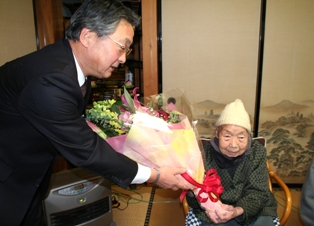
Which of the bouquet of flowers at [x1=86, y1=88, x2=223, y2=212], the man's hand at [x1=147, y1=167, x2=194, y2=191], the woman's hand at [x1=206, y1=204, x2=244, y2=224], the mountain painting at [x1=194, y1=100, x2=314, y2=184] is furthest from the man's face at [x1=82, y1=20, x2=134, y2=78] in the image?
the mountain painting at [x1=194, y1=100, x2=314, y2=184]

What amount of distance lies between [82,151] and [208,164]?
93cm

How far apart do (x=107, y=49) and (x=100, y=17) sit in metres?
0.12

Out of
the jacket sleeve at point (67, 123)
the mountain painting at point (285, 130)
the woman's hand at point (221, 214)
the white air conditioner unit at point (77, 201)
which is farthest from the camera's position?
the mountain painting at point (285, 130)

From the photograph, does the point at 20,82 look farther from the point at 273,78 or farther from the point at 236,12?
the point at 273,78

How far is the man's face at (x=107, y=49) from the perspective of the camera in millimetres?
1029

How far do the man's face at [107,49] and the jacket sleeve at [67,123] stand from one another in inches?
6.0

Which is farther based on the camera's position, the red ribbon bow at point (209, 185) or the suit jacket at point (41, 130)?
the red ribbon bow at point (209, 185)

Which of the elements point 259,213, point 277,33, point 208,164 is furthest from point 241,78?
point 259,213

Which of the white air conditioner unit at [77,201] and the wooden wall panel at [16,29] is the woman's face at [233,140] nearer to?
the white air conditioner unit at [77,201]

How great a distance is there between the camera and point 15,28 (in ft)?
7.48

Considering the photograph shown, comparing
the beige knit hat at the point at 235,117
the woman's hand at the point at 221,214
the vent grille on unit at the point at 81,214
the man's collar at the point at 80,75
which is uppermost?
the man's collar at the point at 80,75

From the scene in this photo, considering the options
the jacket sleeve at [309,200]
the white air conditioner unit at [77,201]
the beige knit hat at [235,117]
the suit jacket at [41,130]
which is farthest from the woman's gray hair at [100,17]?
the white air conditioner unit at [77,201]

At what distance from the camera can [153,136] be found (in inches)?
43.3

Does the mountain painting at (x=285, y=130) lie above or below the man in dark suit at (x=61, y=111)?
below
